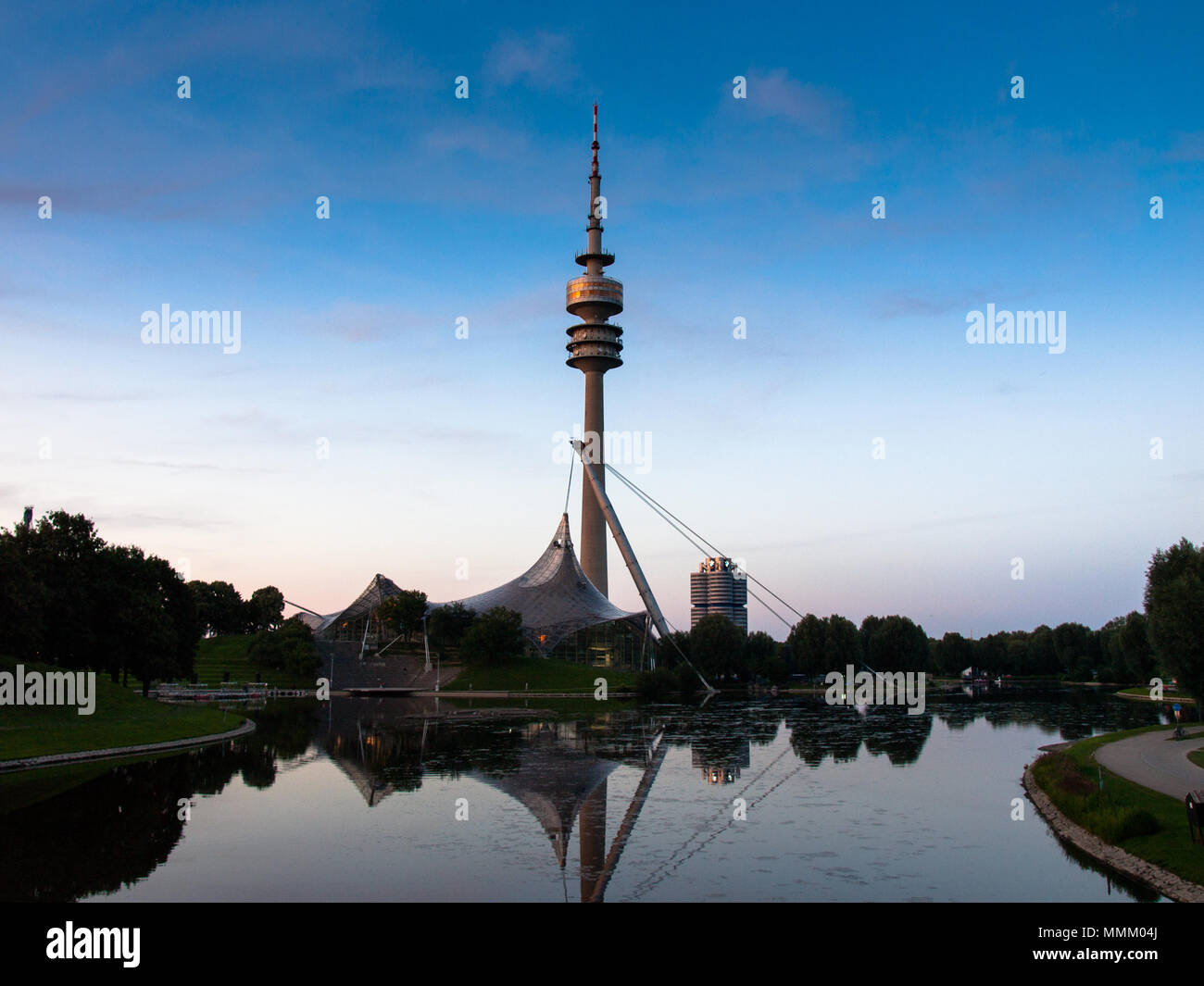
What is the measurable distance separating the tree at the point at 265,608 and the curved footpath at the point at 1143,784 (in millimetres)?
104094

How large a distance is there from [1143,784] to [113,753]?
3382cm

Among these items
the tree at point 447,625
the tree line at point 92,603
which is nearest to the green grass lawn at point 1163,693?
the tree at point 447,625

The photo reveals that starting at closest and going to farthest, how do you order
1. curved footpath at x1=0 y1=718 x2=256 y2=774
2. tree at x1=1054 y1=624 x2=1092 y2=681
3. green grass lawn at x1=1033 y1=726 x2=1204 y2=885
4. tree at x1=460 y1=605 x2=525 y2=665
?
green grass lawn at x1=1033 y1=726 x2=1204 y2=885 → curved footpath at x1=0 y1=718 x2=256 y2=774 → tree at x1=460 y1=605 x2=525 y2=665 → tree at x1=1054 y1=624 x2=1092 y2=681

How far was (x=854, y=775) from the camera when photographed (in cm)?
3331

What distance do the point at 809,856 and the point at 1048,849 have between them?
562cm

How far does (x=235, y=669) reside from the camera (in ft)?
293

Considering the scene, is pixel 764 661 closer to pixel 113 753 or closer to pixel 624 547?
pixel 624 547

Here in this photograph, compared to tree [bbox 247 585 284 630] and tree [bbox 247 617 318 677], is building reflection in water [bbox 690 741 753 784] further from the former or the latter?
tree [bbox 247 585 284 630]

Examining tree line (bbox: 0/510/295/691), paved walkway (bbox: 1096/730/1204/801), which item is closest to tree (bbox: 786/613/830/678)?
paved walkway (bbox: 1096/730/1204/801)

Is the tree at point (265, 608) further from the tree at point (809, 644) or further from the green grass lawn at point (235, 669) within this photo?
the tree at point (809, 644)

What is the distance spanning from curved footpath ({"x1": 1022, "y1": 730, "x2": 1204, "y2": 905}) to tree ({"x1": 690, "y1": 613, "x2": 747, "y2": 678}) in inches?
2097

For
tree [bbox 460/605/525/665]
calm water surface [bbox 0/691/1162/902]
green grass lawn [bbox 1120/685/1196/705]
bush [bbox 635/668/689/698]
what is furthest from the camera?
tree [bbox 460/605/525/665]

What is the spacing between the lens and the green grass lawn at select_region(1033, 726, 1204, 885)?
19.0 metres
